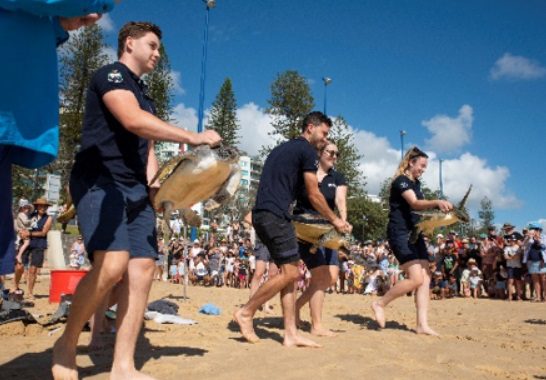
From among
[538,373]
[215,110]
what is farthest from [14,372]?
[215,110]

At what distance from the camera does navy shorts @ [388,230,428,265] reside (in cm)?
552

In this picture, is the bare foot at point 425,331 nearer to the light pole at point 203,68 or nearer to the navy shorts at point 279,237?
the navy shorts at point 279,237

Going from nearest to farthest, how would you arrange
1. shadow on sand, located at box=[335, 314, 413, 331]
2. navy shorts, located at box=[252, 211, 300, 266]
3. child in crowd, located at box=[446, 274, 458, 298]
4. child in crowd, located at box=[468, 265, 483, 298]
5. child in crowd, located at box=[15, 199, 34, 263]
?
1. navy shorts, located at box=[252, 211, 300, 266]
2. shadow on sand, located at box=[335, 314, 413, 331]
3. child in crowd, located at box=[15, 199, 34, 263]
4. child in crowd, located at box=[468, 265, 483, 298]
5. child in crowd, located at box=[446, 274, 458, 298]

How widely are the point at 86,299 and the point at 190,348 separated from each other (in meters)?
1.43

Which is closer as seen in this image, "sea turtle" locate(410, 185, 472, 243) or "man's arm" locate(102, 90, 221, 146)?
"man's arm" locate(102, 90, 221, 146)

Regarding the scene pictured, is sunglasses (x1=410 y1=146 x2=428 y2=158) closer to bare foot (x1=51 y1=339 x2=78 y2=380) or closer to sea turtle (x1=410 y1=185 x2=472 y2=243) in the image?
sea turtle (x1=410 y1=185 x2=472 y2=243)

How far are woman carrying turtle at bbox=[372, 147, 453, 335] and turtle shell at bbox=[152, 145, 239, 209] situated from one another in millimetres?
3214

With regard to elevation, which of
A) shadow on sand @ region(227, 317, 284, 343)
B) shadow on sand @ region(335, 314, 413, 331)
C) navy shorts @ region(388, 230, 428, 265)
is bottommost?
shadow on sand @ region(335, 314, 413, 331)

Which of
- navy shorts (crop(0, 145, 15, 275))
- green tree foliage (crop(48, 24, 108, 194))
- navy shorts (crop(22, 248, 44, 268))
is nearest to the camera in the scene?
navy shorts (crop(0, 145, 15, 275))

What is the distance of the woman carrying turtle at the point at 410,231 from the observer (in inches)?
214

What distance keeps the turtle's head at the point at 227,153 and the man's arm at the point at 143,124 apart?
15 centimetres

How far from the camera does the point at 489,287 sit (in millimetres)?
13680

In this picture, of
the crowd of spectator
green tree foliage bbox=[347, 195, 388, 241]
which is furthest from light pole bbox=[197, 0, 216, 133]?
green tree foliage bbox=[347, 195, 388, 241]

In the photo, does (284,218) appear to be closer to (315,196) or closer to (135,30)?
(315,196)
